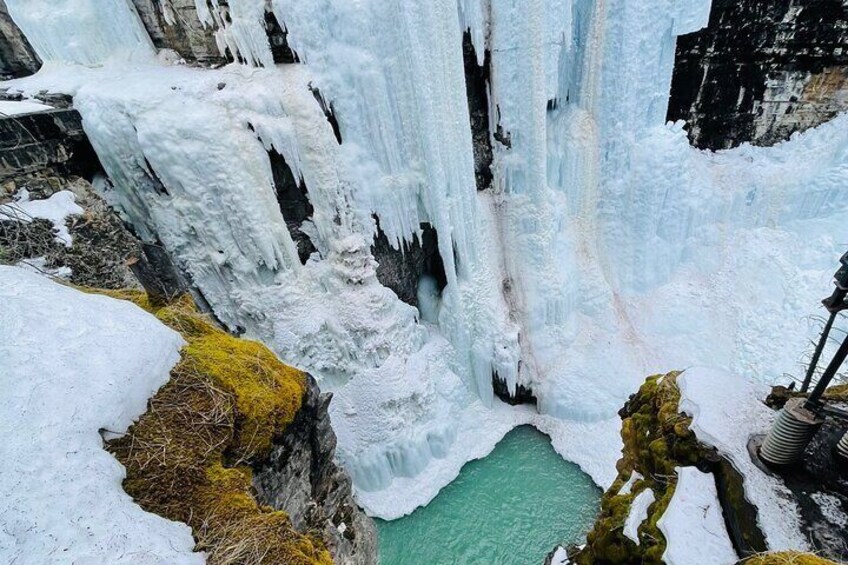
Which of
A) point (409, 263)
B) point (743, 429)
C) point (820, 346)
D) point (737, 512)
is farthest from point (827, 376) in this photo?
point (409, 263)

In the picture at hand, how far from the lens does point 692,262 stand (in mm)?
11203

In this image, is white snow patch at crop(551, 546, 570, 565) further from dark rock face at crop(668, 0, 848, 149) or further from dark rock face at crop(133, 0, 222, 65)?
dark rock face at crop(668, 0, 848, 149)

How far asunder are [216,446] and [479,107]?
8671 millimetres

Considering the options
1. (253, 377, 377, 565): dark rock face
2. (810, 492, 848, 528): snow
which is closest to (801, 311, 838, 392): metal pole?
(810, 492, 848, 528): snow

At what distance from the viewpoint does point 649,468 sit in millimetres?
3840

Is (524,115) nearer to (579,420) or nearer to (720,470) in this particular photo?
(579,420)

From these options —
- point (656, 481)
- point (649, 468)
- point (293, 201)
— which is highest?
point (293, 201)

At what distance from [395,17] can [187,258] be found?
574cm

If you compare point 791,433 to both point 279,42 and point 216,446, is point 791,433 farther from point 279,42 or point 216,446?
point 279,42

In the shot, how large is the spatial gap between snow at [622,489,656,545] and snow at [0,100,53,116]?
362 inches

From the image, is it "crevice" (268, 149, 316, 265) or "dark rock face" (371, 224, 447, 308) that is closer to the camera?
"crevice" (268, 149, 316, 265)

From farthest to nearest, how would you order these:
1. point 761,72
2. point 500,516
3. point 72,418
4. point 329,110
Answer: point 761,72 < point 500,516 < point 329,110 < point 72,418

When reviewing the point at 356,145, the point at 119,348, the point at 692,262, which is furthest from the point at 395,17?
the point at 692,262

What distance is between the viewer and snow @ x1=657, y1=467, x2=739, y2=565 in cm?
282
